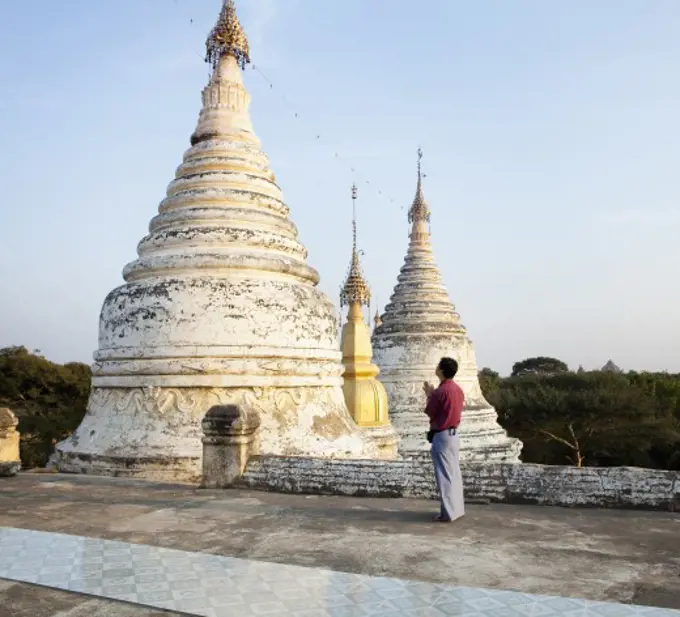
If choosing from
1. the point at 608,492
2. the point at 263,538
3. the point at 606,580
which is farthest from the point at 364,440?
the point at 606,580

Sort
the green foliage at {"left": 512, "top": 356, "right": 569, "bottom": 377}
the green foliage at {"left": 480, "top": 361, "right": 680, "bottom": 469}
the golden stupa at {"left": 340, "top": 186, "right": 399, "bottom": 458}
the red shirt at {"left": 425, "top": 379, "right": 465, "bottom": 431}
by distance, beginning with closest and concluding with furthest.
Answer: the red shirt at {"left": 425, "top": 379, "right": 465, "bottom": 431} → the golden stupa at {"left": 340, "top": 186, "right": 399, "bottom": 458} → the green foliage at {"left": 480, "top": 361, "right": 680, "bottom": 469} → the green foliage at {"left": 512, "top": 356, "right": 569, "bottom": 377}

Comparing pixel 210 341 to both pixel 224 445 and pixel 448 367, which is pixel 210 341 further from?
pixel 448 367

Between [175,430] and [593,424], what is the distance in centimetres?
2582

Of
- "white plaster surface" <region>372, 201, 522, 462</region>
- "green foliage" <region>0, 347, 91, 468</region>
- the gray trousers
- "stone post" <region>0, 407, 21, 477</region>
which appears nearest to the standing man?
the gray trousers

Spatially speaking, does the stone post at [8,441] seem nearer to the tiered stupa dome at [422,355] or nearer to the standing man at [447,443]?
the standing man at [447,443]

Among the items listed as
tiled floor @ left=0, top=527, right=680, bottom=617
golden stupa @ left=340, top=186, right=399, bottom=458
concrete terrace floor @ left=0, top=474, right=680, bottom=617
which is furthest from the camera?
golden stupa @ left=340, top=186, right=399, bottom=458

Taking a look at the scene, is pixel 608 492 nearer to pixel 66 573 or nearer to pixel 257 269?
pixel 66 573

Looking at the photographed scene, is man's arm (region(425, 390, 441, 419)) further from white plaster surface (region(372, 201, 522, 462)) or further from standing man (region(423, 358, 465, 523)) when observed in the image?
white plaster surface (region(372, 201, 522, 462))

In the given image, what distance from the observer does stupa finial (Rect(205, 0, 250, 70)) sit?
1310cm

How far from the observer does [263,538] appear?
529cm

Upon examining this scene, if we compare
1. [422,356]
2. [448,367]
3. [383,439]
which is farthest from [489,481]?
[422,356]

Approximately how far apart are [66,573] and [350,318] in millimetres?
13103

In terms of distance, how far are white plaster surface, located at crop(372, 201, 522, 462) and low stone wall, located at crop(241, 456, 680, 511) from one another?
12.8 metres

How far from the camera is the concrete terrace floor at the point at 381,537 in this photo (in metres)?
4.08
